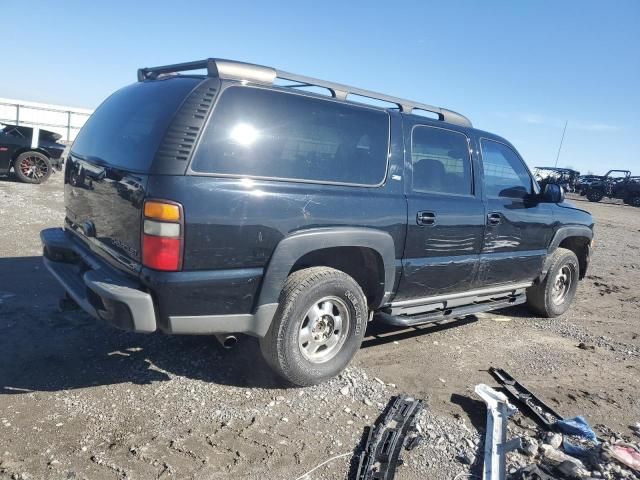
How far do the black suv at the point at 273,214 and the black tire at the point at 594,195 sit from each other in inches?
1123

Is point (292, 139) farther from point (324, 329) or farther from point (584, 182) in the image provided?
point (584, 182)

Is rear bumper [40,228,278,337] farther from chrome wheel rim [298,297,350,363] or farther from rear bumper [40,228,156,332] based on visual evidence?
chrome wheel rim [298,297,350,363]

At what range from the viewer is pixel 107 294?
2.83m

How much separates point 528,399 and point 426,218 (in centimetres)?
148

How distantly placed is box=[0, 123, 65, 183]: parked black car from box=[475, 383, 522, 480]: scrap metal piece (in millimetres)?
12501

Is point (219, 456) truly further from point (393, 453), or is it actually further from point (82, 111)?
point (82, 111)

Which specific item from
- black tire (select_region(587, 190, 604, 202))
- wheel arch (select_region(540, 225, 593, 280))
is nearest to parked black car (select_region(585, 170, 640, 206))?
black tire (select_region(587, 190, 604, 202))

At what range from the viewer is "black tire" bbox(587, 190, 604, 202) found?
95.7 feet

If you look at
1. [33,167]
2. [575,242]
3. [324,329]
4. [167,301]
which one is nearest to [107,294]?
[167,301]

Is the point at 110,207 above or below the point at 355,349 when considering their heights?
above

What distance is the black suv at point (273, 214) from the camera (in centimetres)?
285

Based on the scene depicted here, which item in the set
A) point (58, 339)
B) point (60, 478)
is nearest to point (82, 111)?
point (58, 339)

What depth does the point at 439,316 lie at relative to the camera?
14.1 feet

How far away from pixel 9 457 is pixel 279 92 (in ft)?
8.20
